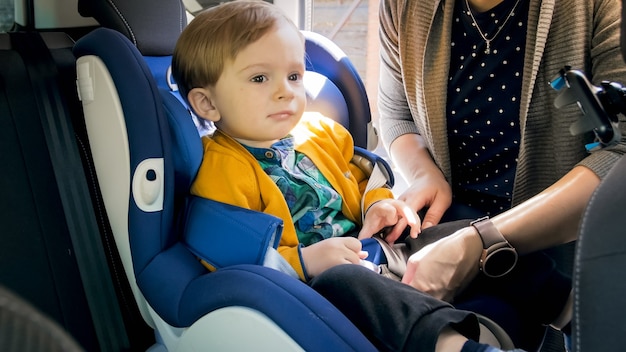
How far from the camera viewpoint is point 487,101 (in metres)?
1.32

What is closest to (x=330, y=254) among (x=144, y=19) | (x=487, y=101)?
(x=487, y=101)

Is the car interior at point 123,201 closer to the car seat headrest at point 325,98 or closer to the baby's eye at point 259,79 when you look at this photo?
the car seat headrest at point 325,98

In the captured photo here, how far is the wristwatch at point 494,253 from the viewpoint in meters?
1.07

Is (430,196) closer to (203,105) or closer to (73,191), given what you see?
(203,105)


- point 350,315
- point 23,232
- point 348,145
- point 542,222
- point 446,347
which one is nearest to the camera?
point 446,347

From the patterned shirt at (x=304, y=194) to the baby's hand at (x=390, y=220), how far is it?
0.07 m

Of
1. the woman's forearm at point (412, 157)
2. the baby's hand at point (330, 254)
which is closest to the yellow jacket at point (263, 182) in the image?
the baby's hand at point (330, 254)

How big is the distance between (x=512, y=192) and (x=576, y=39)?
360 mm

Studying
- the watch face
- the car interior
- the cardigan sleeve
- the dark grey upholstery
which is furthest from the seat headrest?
the dark grey upholstery

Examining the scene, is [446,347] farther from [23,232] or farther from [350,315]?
[23,232]

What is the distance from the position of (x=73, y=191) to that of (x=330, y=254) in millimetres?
601

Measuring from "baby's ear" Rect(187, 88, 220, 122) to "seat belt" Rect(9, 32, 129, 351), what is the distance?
0.28 metres

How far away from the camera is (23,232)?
1.22 metres

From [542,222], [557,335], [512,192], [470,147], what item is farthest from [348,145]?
[557,335]
